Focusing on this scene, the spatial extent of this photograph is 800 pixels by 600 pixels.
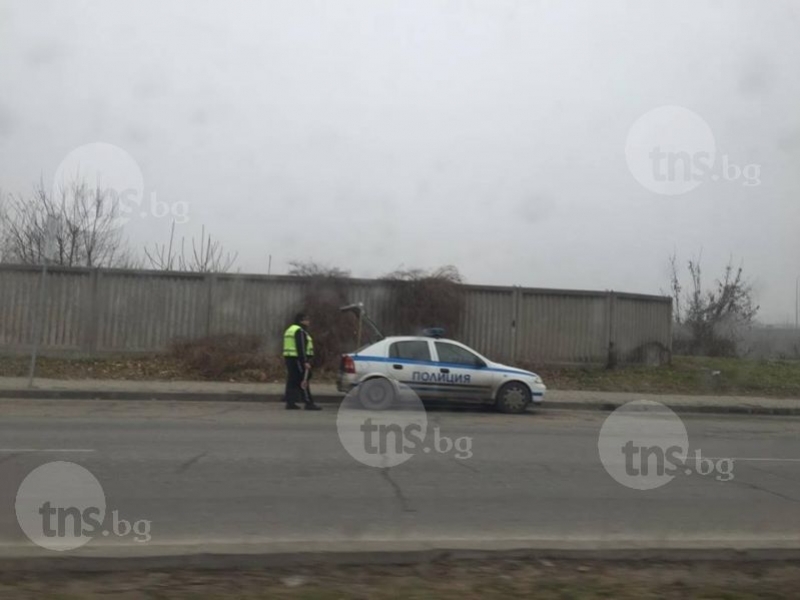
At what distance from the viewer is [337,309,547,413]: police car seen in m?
15.9

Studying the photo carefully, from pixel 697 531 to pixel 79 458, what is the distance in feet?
21.8

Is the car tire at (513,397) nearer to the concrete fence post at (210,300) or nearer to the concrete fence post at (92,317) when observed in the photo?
the concrete fence post at (210,300)

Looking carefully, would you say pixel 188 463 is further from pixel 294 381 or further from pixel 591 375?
pixel 591 375

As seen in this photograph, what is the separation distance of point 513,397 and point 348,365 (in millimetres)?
3312

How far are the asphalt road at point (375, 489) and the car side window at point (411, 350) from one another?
2.66 metres

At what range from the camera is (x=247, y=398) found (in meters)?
17.5

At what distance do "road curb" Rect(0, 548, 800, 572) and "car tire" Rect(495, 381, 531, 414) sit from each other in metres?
10.5

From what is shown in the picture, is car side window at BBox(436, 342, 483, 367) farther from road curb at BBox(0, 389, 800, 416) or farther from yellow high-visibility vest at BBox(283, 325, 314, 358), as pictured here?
yellow high-visibility vest at BBox(283, 325, 314, 358)

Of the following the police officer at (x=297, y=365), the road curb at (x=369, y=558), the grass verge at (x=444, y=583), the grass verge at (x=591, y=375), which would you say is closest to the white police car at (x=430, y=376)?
the police officer at (x=297, y=365)

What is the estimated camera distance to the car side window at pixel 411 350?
16203 millimetres

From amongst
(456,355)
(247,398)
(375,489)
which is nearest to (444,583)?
(375,489)

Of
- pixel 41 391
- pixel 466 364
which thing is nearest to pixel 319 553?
pixel 466 364

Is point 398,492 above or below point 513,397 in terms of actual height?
below

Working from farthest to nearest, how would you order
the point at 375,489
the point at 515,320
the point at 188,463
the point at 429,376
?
the point at 515,320
the point at 429,376
the point at 188,463
the point at 375,489
